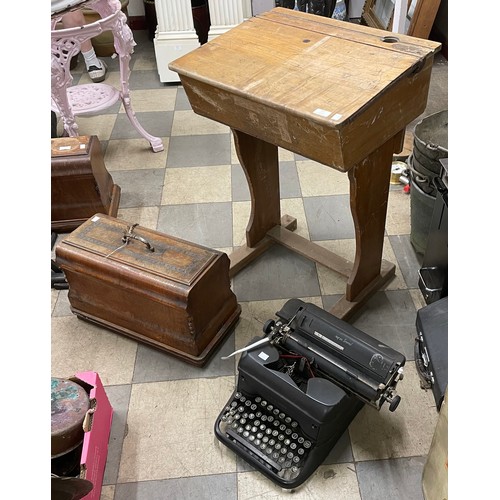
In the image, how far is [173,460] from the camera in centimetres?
166

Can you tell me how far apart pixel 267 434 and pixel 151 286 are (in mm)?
623

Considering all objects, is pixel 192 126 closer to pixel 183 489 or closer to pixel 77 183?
pixel 77 183

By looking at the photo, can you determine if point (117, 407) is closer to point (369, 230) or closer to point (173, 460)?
point (173, 460)

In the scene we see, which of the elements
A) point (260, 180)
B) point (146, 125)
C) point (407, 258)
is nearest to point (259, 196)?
point (260, 180)

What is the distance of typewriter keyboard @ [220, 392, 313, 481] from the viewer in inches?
60.3

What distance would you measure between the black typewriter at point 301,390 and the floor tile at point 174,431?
0.33 feet

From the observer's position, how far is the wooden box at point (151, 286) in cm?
175

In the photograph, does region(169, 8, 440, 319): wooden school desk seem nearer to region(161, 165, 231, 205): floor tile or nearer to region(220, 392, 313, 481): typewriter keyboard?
region(220, 392, 313, 481): typewriter keyboard

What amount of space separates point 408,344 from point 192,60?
4.31 feet

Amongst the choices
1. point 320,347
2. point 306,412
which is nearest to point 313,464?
point 306,412

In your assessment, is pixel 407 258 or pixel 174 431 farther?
pixel 407 258

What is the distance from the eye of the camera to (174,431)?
5.68ft

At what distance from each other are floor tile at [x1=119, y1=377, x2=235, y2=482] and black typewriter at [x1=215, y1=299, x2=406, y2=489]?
100 mm

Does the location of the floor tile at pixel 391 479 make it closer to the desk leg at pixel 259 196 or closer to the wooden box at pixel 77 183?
the desk leg at pixel 259 196
